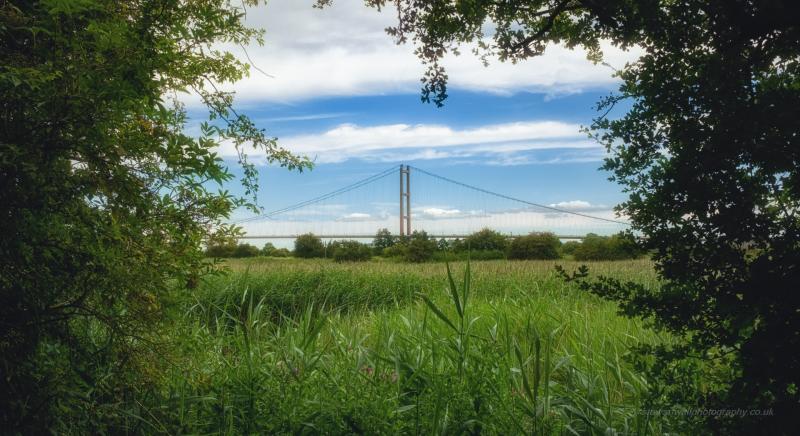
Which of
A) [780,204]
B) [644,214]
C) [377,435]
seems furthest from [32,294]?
[780,204]

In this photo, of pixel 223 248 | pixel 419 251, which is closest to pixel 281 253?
pixel 419 251

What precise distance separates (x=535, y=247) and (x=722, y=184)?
1713 centimetres

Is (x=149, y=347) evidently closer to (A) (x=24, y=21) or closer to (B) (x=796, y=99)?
(A) (x=24, y=21)

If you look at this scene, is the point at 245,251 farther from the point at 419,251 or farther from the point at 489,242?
the point at 489,242

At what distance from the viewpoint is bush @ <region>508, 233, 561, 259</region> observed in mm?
19031

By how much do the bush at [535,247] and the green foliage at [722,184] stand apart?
16634 mm

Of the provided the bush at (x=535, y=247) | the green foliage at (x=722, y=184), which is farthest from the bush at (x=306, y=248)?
the green foliage at (x=722, y=184)

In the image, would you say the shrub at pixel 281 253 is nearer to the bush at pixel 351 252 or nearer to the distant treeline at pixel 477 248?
the distant treeline at pixel 477 248

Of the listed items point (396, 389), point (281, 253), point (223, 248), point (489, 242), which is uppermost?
point (489, 242)

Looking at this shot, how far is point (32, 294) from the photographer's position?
2510mm

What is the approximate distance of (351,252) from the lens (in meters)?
18.8

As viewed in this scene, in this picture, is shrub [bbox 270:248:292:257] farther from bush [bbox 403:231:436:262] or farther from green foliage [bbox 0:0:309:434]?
green foliage [bbox 0:0:309:434]

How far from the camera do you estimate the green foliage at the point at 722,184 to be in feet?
6.89

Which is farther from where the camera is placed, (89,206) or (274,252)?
(274,252)
